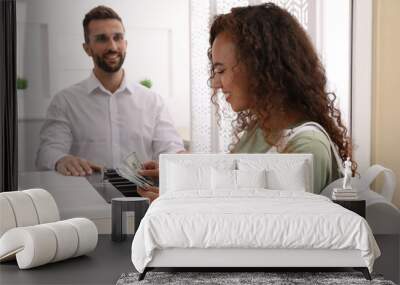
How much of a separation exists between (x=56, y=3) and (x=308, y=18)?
8.41 ft

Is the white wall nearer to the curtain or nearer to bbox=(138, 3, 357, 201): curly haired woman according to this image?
the curtain

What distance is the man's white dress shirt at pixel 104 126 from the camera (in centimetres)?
720

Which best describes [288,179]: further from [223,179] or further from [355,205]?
[355,205]

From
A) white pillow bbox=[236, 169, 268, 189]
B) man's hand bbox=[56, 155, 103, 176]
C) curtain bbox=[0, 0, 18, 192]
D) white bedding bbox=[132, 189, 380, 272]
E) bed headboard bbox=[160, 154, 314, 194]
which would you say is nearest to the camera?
white bedding bbox=[132, 189, 380, 272]

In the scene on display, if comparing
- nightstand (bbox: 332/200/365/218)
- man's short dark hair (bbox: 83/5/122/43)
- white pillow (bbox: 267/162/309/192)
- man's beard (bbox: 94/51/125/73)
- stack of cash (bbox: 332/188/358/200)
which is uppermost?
man's short dark hair (bbox: 83/5/122/43)

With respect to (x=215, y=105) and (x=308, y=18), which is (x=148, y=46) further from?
(x=308, y=18)

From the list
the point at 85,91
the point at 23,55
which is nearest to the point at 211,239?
the point at 85,91

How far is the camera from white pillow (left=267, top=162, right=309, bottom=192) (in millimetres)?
6406

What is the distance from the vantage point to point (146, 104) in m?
7.27

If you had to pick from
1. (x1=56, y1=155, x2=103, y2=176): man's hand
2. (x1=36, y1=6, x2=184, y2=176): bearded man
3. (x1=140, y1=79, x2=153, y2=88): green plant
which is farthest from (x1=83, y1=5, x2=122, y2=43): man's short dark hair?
(x1=56, y1=155, x2=103, y2=176): man's hand

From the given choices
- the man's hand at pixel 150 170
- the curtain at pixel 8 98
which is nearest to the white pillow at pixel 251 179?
the man's hand at pixel 150 170

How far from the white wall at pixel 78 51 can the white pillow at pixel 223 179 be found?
96cm

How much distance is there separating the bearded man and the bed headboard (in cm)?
49

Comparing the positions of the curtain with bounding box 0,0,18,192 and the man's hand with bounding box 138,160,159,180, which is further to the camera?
the man's hand with bounding box 138,160,159,180
